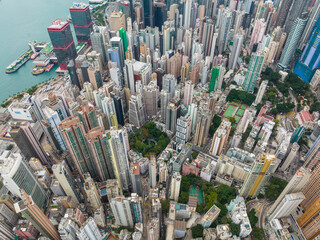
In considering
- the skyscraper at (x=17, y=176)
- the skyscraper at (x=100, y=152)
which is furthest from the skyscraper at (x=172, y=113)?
the skyscraper at (x=17, y=176)

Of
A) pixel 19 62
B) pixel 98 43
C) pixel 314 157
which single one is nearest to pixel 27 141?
pixel 98 43

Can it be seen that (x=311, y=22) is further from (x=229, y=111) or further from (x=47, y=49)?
(x=47, y=49)

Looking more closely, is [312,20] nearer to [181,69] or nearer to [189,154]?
[181,69]

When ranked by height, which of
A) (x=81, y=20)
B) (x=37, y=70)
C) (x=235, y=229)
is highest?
(x=81, y=20)

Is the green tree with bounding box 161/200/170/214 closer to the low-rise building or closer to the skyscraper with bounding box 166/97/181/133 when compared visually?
the low-rise building

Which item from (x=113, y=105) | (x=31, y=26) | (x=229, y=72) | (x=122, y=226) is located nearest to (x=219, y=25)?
(x=229, y=72)
